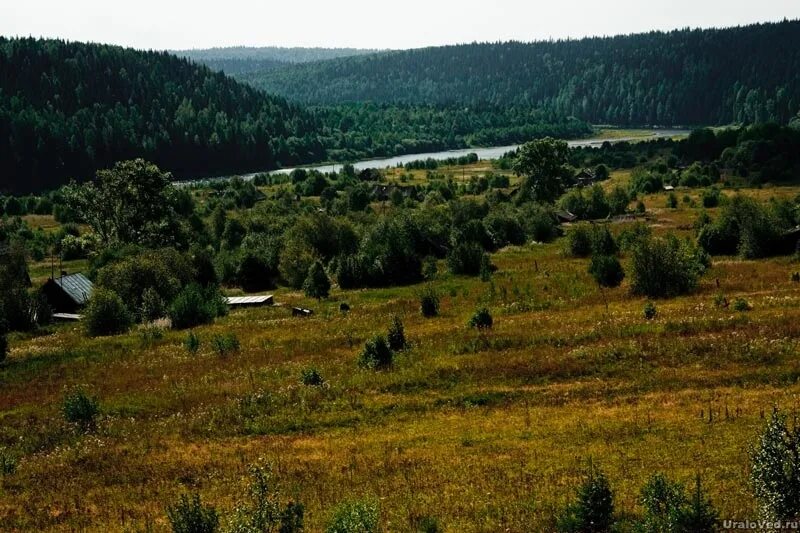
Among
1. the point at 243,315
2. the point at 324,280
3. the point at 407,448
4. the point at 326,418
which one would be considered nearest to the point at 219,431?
the point at 326,418

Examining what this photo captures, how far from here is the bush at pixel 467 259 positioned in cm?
6675

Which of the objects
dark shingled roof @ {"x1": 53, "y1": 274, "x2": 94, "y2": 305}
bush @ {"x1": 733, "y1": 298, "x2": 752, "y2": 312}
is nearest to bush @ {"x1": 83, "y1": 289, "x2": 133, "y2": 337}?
dark shingled roof @ {"x1": 53, "y1": 274, "x2": 94, "y2": 305}

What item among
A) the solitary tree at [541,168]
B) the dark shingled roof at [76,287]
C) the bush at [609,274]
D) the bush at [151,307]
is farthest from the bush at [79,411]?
the solitary tree at [541,168]

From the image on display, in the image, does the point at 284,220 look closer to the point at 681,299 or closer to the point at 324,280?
the point at 324,280

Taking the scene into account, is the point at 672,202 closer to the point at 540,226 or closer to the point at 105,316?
the point at 540,226

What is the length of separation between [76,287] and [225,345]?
2846 centimetres

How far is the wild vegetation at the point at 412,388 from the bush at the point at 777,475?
0.17ft

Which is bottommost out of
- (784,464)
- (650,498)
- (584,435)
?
(584,435)

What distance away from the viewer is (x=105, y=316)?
168 ft

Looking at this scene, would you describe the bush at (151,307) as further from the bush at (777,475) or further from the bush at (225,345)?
the bush at (777,475)

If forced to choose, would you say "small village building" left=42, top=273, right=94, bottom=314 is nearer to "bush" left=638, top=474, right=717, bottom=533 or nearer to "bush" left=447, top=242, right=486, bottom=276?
"bush" left=447, top=242, right=486, bottom=276

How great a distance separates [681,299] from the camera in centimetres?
4672

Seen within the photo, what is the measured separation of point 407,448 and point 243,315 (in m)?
32.6

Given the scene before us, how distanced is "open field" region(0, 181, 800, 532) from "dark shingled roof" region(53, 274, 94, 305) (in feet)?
46.0
